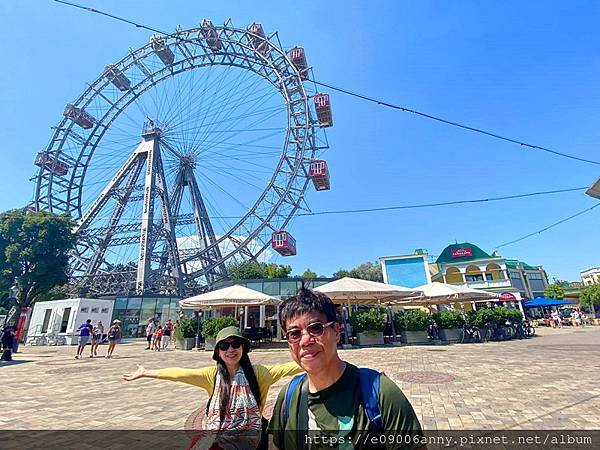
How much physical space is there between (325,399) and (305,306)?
1.35 ft

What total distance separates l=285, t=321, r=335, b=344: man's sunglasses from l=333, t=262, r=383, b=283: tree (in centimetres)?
4439

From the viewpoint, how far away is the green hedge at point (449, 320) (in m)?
13.7

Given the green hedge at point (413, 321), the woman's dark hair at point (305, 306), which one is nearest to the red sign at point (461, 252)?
the green hedge at point (413, 321)

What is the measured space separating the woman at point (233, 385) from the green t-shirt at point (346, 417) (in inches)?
24.3

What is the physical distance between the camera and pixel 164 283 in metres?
31.6

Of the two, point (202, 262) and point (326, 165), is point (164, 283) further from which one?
point (326, 165)

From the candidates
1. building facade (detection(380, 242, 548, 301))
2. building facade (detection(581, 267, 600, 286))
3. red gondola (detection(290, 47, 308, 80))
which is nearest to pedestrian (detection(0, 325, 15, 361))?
building facade (detection(380, 242, 548, 301))

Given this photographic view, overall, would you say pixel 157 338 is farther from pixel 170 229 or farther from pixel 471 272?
pixel 471 272

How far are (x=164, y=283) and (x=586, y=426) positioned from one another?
32902 millimetres

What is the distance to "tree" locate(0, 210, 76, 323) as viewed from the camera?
84.5ft

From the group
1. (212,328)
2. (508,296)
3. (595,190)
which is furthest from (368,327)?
(508,296)

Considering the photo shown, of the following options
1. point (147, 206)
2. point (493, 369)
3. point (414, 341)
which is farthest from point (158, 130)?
point (493, 369)

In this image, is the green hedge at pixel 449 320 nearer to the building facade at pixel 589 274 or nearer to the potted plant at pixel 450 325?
the potted plant at pixel 450 325

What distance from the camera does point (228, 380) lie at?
85.6 inches
